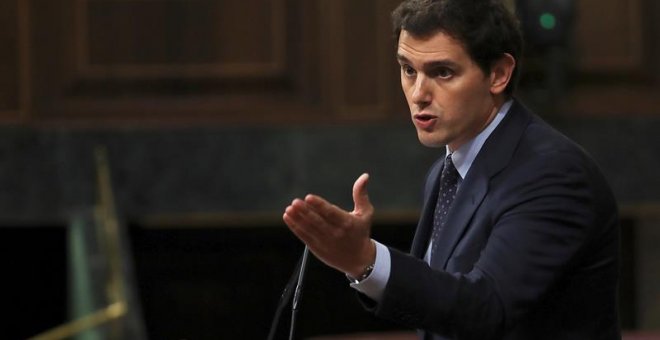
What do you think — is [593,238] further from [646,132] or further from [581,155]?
[646,132]

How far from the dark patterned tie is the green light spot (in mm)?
3112

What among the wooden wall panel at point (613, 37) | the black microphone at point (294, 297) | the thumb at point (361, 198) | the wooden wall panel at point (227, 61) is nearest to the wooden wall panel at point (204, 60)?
the wooden wall panel at point (227, 61)

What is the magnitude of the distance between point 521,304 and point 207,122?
3.88 metres

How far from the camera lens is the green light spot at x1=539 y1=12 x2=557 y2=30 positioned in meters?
5.76

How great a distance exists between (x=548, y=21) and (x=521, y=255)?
140 inches

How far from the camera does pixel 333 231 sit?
2.20 metres

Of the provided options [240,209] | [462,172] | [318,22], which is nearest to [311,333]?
[240,209]

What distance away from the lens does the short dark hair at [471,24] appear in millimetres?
2523

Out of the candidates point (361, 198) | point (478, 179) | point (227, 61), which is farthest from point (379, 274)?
point (227, 61)

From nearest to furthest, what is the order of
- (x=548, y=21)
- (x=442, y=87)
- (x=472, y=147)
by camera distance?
(x=442, y=87) → (x=472, y=147) → (x=548, y=21)

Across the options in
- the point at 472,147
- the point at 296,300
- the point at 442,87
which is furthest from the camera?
the point at 472,147

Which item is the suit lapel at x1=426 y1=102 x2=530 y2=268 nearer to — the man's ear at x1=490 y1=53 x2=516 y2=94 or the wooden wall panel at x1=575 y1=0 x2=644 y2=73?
the man's ear at x1=490 y1=53 x2=516 y2=94

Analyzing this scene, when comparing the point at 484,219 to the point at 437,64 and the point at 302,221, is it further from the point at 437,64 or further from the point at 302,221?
the point at 302,221

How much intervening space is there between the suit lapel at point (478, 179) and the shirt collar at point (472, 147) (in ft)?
0.07
